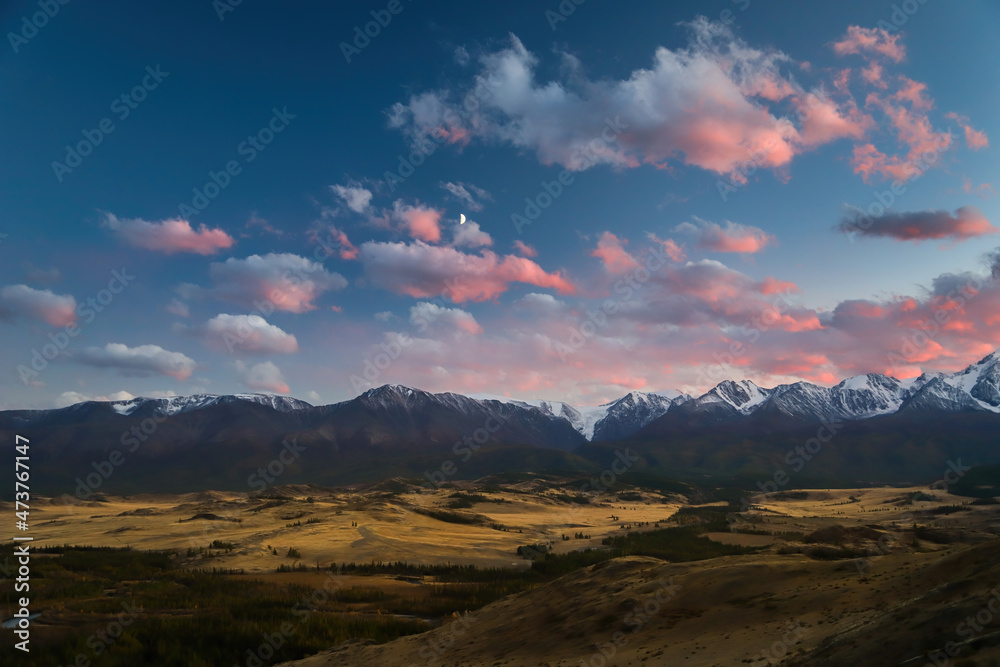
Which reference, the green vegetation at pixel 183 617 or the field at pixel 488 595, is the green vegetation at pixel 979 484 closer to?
the field at pixel 488 595

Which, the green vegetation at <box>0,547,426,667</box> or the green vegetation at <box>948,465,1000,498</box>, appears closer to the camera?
the green vegetation at <box>0,547,426,667</box>

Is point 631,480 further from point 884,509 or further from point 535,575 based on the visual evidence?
point 535,575

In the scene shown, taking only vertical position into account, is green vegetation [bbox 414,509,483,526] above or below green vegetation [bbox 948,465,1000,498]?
above

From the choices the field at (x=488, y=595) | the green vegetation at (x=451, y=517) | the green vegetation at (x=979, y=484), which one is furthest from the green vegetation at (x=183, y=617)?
the green vegetation at (x=979, y=484)

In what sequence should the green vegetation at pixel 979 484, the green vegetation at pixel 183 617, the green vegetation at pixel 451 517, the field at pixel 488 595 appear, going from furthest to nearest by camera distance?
the green vegetation at pixel 979 484 → the green vegetation at pixel 451 517 → the green vegetation at pixel 183 617 → the field at pixel 488 595

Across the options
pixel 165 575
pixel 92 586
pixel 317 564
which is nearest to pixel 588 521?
pixel 317 564

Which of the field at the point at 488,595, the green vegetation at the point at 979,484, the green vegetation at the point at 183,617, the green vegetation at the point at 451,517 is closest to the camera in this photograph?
the field at the point at 488,595

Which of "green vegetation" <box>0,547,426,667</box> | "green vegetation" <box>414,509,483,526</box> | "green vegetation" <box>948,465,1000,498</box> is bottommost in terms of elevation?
"green vegetation" <box>948,465,1000,498</box>

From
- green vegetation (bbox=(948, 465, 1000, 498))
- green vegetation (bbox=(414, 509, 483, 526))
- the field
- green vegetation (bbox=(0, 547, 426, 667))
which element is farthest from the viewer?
green vegetation (bbox=(948, 465, 1000, 498))

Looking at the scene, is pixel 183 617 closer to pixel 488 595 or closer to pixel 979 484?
pixel 488 595

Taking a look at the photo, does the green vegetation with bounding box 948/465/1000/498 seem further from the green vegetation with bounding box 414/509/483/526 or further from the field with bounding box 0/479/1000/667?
the green vegetation with bounding box 414/509/483/526

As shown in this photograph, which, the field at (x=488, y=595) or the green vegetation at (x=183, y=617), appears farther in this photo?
the green vegetation at (x=183, y=617)

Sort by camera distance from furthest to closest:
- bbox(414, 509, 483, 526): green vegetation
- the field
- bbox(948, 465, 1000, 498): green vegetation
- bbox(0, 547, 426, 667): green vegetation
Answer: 1. bbox(948, 465, 1000, 498): green vegetation
2. bbox(414, 509, 483, 526): green vegetation
3. bbox(0, 547, 426, 667): green vegetation
4. the field

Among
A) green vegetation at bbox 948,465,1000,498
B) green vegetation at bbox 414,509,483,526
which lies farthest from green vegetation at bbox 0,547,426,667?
green vegetation at bbox 948,465,1000,498
